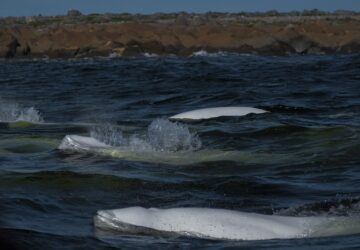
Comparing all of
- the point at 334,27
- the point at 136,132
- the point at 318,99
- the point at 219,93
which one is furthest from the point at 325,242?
the point at 334,27

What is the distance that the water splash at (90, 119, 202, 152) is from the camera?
13.1 m

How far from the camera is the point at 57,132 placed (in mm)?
15711

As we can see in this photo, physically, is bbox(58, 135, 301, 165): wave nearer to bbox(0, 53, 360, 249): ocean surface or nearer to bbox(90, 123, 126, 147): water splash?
bbox(0, 53, 360, 249): ocean surface

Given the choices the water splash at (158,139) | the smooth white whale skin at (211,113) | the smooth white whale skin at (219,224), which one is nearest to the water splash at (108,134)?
the water splash at (158,139)

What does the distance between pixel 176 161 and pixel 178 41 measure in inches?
1453

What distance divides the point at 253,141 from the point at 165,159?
2.32 metres

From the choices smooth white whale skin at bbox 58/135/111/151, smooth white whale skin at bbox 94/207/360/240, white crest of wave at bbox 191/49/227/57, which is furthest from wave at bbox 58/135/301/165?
white crest of wave at bbox 191/49/227/57

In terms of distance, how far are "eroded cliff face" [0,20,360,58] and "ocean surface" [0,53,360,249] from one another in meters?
19.7

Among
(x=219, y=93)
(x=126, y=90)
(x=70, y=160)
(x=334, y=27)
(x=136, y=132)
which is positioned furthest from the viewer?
(x=334, y=27)

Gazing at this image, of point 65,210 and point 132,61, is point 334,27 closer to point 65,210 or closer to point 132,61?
point 132,61

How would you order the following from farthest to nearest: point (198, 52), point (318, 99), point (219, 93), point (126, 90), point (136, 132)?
point (198, 52)
point (126, 90)
point (219, 93)
point (318, 99)
point (136, 132)

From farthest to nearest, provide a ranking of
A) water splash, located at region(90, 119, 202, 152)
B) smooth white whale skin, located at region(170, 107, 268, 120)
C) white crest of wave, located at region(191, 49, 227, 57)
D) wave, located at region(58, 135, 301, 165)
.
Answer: white crest of wave, located at region(191, 49, 227, 57) → smooth white whale skin, located at region(170, 107, 268, 120) → water splash, located at region(90, 119, 202, 152) → wave, located at region(58, 135, 301, 165)

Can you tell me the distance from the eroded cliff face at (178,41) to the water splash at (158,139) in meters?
29.8

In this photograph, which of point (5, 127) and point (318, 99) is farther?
point (318, 99)
